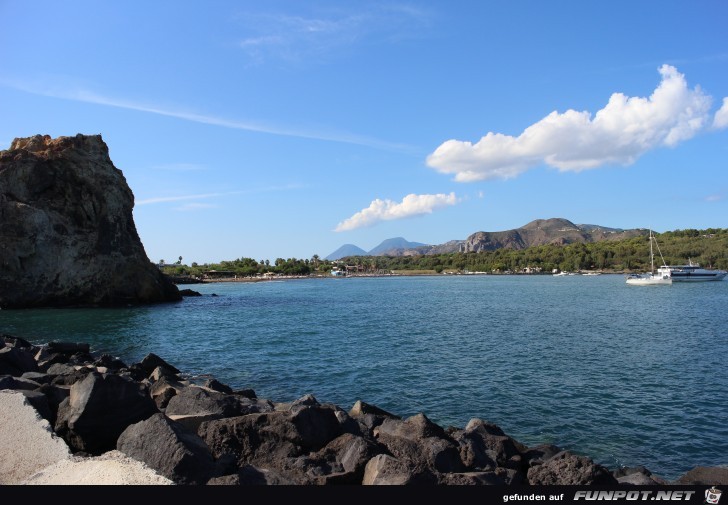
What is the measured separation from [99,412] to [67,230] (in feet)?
216

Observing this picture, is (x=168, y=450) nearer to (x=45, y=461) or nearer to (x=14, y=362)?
(x=45, y=461)

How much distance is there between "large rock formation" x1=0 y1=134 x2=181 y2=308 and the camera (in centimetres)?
5947

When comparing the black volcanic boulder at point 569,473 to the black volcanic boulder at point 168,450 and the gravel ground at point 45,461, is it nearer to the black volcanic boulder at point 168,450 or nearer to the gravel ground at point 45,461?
the black volcanic boulder at point 168,450

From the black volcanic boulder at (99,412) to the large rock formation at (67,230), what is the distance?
2455 inches

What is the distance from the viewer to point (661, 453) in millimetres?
13703

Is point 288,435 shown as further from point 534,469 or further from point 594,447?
point 594,447

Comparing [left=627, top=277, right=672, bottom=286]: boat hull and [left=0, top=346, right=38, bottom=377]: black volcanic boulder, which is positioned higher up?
[left=0, top=346, right=38, bottom=377]: black volcanic boulder

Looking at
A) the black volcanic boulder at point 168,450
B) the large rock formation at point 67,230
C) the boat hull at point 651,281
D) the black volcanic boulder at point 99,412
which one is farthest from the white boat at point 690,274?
the black volcanic boulder at point 168,450

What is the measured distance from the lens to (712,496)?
6.41 meters

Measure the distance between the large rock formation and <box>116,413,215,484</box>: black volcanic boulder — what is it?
6440 cm

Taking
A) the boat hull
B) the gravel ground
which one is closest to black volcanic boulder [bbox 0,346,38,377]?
the gravel ground

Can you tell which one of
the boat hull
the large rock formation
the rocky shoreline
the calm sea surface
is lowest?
the boat hull

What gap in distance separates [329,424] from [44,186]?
225 ft

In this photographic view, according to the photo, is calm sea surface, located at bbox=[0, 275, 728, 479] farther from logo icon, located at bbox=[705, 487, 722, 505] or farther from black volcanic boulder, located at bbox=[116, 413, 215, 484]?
black volcanic boulder, located at bbox=[116, 413, 215, 484]
